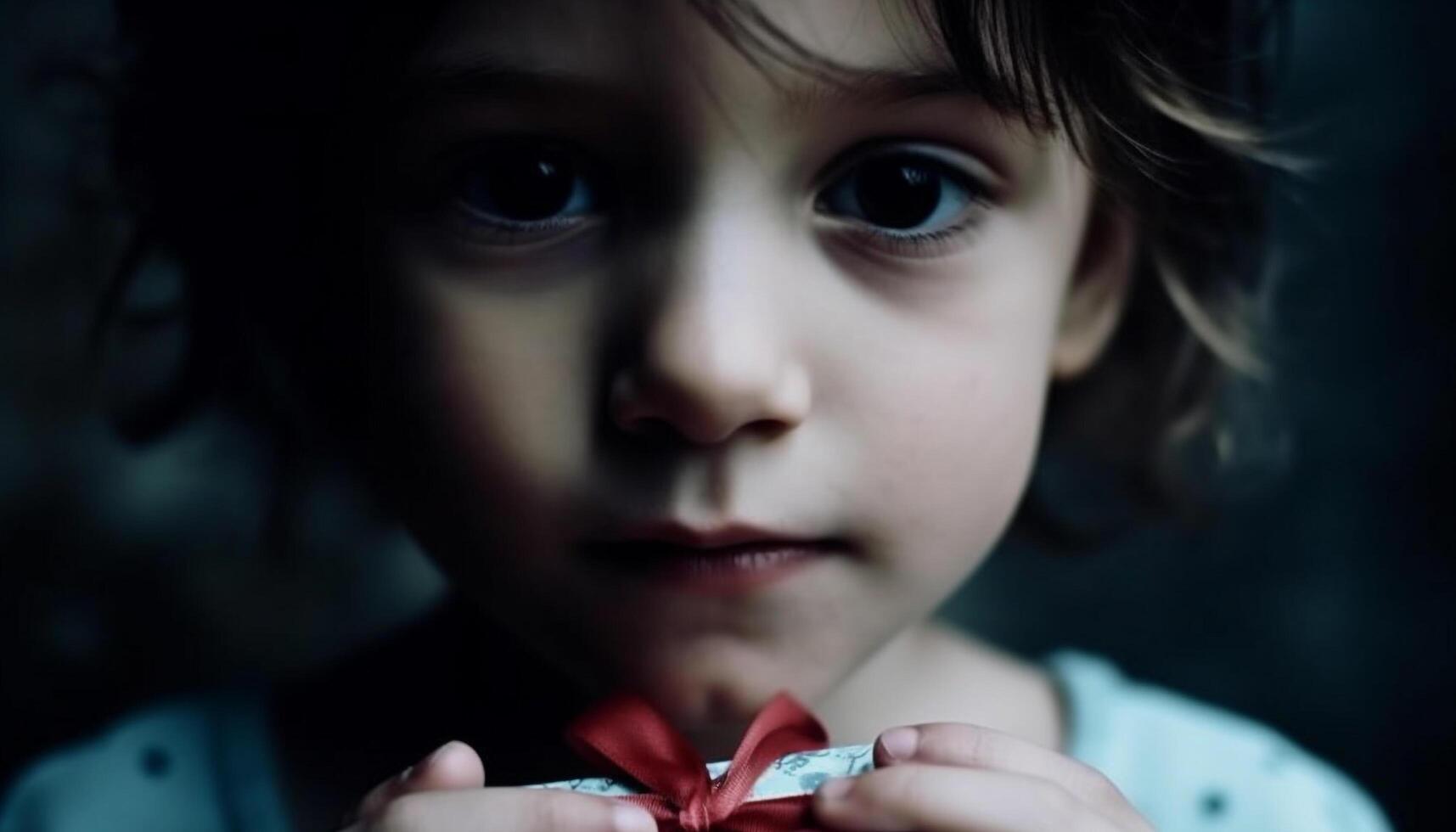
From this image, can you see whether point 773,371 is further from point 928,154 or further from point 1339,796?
point 1339,796

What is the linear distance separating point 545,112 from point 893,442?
221 mm

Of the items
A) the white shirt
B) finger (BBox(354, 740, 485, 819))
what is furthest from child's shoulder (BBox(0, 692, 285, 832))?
finger (BBox(354, 740, 485, 819))

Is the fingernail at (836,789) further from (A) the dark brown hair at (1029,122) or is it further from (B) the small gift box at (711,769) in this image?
(A) the dark brown hair at (1029,122)

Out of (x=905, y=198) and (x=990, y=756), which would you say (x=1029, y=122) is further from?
(x=990, y=756)

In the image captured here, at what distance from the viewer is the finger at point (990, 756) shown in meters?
0.63

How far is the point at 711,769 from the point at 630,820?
0.07 meters

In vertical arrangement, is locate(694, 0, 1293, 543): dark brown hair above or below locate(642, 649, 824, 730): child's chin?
above

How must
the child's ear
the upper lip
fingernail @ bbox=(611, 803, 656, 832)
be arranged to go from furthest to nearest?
1. the child's ear
2. the upper lip
3. fingernail @ bbox=(611, 803, 656, 832)

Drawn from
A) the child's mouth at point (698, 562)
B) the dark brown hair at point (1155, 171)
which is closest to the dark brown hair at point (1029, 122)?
the dark brown hair at point (1155, 171)

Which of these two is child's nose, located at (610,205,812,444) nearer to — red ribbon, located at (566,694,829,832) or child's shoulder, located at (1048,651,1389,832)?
red ribbon, located at (566,694,829,832)

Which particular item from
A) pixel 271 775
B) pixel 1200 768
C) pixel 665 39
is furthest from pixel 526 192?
pixel 1200 768

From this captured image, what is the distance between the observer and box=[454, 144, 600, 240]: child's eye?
739 millimetres

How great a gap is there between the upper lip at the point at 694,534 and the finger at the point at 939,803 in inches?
5.3

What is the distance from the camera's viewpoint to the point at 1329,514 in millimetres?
1197
